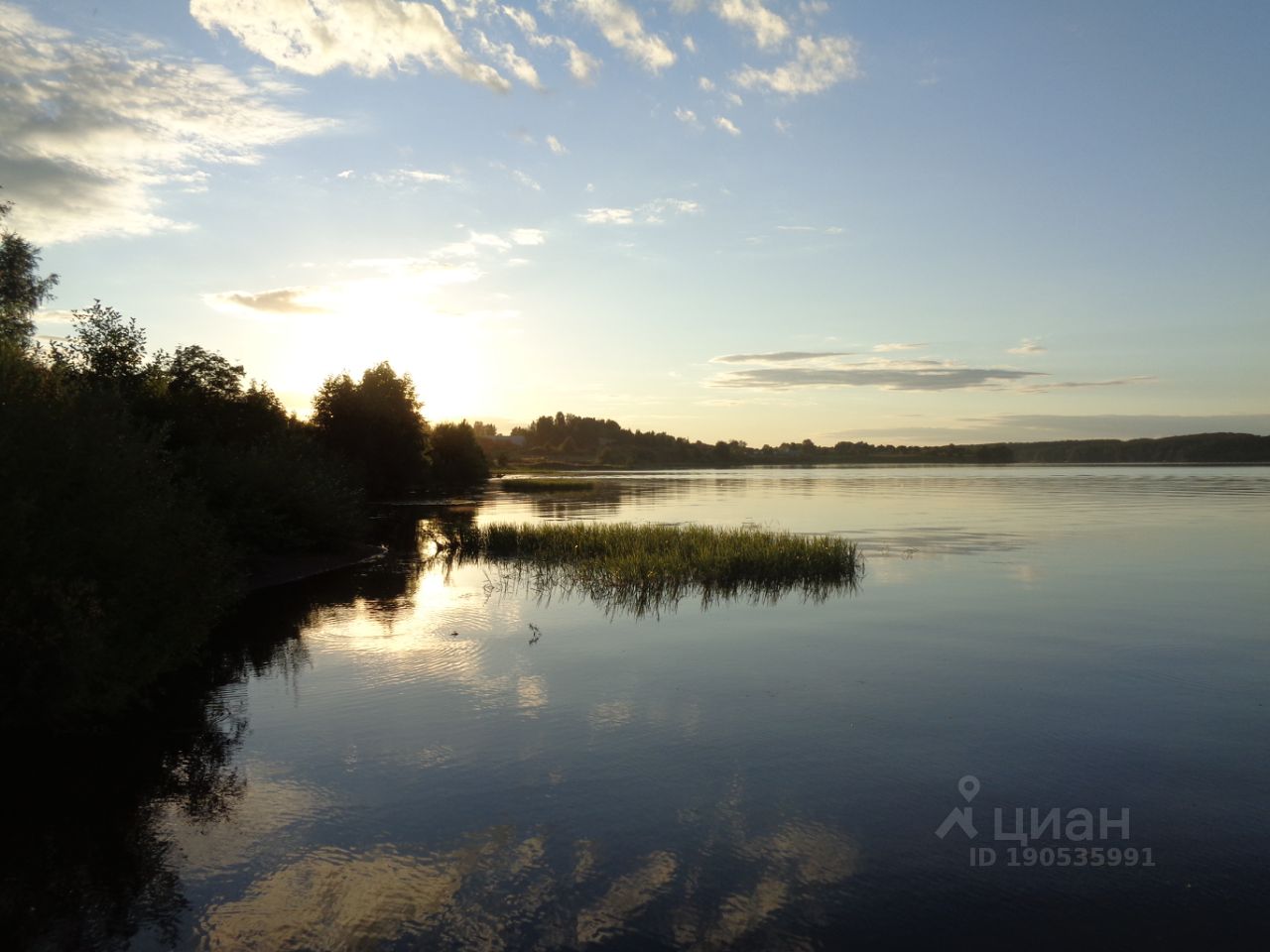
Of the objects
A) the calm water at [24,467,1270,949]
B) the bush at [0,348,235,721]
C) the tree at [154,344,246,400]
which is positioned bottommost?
the calm water at [24,467,1270,949]

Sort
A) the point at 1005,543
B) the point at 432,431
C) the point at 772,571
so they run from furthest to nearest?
the point at 432,431
the point at 1005,543
the point at 772,571

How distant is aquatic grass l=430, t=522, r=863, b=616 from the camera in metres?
30.9

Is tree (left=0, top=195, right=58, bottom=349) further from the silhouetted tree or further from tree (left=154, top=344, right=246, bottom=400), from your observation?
the silhouetted tree

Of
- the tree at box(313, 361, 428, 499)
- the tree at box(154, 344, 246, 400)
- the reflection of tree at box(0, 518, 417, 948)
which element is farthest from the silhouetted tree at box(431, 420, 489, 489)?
the reflection of tree at box(0, 518, 417, 948)

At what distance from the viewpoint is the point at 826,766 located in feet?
44.7

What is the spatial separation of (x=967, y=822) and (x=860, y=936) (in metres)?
3.51

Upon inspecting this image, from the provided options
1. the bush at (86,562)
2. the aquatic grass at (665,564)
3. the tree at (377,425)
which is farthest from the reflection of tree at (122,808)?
the tree at (377,425)

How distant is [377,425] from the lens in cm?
9181

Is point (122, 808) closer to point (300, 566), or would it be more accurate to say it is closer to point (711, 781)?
point (711, 781)

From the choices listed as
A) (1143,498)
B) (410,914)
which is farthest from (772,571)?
Result: (1143,498)

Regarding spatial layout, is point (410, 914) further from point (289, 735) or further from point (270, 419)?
point (270, 419)

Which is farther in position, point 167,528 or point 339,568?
point 339,568

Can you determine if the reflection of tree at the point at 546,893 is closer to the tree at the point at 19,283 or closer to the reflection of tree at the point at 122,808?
the reflection of tree at the point at 122,808

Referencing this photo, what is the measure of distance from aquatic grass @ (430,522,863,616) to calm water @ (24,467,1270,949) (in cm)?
303
